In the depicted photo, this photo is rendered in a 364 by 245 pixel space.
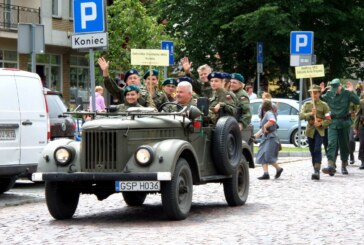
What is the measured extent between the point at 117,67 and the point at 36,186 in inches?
1010

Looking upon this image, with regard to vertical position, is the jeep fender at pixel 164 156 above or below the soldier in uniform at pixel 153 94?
below

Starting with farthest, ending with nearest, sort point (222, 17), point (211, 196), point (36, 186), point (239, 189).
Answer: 1. point (222, 17)
2. point (36, 186)
3. point (211, 196)
4. point (239, 189)

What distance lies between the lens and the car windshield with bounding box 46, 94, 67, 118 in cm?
1880

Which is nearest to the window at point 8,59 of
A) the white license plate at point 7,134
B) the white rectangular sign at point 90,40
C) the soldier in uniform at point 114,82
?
the white rectangular sign at point 90,40

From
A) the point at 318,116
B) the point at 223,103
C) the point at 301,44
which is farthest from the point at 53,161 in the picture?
the point at 301,44

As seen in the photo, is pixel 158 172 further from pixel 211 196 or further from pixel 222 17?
pixel 222 17

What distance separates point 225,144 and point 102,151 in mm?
2038

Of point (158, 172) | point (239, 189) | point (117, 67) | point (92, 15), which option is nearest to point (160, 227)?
point (158, 172)

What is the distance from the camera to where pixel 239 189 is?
14.8 meters

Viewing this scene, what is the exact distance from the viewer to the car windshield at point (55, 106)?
61.7ft

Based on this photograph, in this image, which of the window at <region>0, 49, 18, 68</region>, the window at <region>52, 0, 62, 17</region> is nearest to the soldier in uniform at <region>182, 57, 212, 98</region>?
the window at <region>0, 49, 18, 68</region>

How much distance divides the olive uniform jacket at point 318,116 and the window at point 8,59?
26.5 m

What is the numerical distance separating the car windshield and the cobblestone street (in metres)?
2.60

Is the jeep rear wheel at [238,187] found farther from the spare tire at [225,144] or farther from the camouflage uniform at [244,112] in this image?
the camouflage uniform at [244,112]
